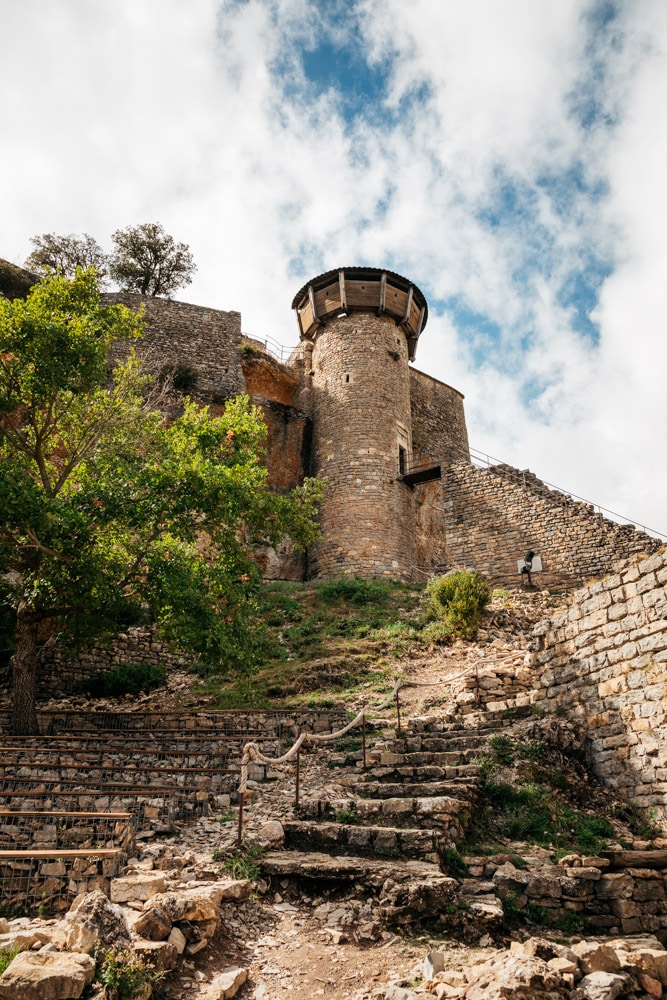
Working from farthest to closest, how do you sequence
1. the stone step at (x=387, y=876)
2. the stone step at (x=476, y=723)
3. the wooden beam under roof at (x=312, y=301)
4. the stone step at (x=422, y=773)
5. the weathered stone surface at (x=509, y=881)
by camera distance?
the wooden beam under roof at (x=312, y=301) < the stone step at (x=476, y=723) < the stone step at (x=422, y=773) < the weathered stone surface at (x=509, y=881) < the stone step at (x=387, y=876)

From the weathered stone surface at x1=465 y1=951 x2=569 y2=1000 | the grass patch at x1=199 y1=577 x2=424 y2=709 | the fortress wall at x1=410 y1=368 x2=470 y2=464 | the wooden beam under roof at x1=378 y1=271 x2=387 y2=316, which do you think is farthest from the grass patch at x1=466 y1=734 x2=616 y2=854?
the wooden beam under roof at x1=378 y1=271 x2=387 y2=316

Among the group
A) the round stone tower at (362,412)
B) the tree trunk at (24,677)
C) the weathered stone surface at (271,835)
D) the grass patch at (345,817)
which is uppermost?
the round stone tower at (362,412)

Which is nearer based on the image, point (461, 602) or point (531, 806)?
point (531, 806)

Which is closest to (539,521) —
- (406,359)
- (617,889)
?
(406,359)

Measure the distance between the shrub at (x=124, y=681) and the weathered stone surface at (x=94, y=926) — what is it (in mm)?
9029

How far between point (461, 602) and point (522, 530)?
20.0 ft

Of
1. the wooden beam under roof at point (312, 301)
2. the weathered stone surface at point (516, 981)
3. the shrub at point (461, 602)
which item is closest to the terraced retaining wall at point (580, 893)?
the weathered stone surface at point (516, 981)

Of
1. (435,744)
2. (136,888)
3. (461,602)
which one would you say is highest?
(461,602)

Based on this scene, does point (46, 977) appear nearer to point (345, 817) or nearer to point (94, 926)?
point (94, 926)

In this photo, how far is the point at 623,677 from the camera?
7.33 metres

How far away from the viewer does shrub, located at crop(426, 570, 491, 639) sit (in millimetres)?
13812

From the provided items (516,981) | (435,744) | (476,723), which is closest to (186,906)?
(516,981)

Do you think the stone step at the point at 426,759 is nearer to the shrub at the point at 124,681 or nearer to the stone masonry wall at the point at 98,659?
the stone masonry wall at the point at 98,659

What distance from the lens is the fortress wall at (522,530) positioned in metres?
17.5
